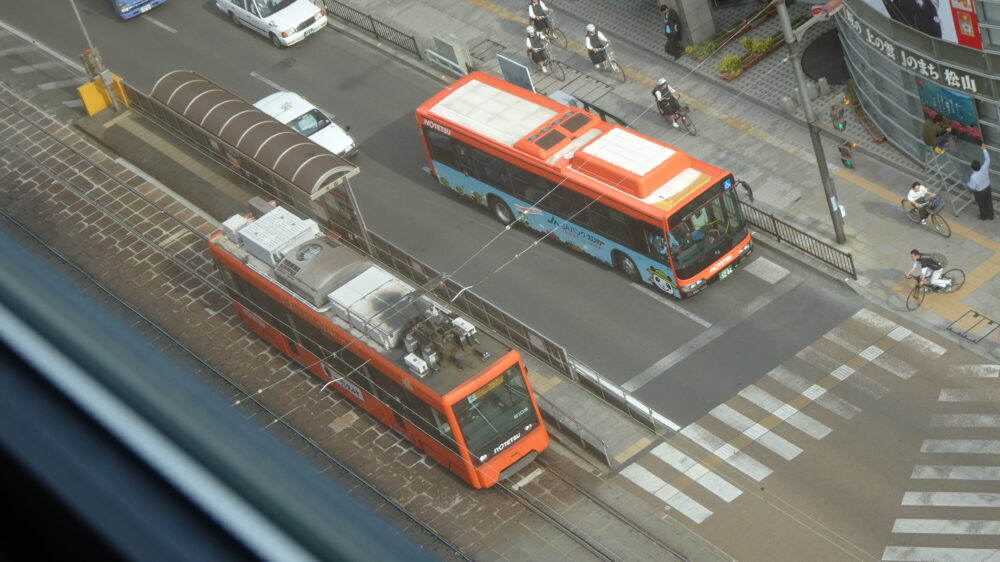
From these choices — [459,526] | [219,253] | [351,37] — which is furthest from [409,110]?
[459,526]

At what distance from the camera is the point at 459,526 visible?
2900cm

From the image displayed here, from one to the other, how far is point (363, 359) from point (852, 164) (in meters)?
15.7

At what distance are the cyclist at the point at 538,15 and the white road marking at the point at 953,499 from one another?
881 inches

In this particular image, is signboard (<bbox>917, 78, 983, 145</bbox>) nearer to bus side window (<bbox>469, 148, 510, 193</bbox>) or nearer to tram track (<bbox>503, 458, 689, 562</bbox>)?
bus side window (<bbox>469, 148, 510, 193</bbox>)

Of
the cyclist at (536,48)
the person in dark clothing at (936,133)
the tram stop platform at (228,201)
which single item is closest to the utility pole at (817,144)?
the person in dark clothing at (936,133)

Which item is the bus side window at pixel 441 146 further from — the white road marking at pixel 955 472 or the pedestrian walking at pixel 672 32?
the white road marking at pixel 955 472

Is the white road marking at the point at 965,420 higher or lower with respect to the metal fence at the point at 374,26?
lower

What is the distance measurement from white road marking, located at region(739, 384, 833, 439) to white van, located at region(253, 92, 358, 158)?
1635 centimetres

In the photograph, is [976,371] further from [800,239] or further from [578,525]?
[578,525]

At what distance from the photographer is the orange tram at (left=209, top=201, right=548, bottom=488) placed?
91.9 ft

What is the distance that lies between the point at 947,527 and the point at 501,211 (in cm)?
1624

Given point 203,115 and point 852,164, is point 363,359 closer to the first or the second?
point 203,115

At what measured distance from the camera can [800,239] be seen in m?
35.2

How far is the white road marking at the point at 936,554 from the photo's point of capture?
26312 millimetres
